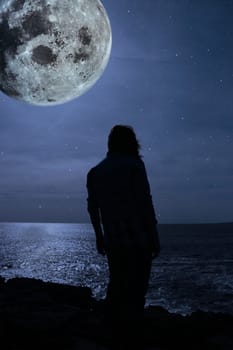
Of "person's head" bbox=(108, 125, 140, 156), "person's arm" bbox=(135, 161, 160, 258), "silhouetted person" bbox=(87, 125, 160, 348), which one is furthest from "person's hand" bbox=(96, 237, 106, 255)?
"person's head" bbox=(108, 125, 140, 156)

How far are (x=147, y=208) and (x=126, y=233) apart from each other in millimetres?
272

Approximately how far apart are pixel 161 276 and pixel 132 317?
41.2m

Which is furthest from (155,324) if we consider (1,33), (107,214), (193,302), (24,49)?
(193,302)

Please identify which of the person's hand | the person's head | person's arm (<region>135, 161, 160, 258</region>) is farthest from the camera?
the person's head

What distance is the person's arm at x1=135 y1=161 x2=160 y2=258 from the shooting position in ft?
9.44

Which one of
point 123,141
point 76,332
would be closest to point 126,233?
point 123,141

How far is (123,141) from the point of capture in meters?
3.22

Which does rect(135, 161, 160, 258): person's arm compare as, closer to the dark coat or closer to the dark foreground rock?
the dark coat

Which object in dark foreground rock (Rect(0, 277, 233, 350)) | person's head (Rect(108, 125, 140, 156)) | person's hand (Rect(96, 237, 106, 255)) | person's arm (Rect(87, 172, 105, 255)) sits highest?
person's head (Rect(108, 125, 140, 156))

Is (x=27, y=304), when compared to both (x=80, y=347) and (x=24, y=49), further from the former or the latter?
(x=24, y=49)

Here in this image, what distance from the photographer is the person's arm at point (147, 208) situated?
2.88m

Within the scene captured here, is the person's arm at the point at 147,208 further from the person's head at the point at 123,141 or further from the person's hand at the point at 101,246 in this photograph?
the person's hand at the point at 101,246

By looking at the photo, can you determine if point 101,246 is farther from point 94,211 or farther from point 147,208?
point 147,208

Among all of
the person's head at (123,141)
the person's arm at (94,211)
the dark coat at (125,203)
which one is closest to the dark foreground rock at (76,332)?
the person's arm at (94,211)
